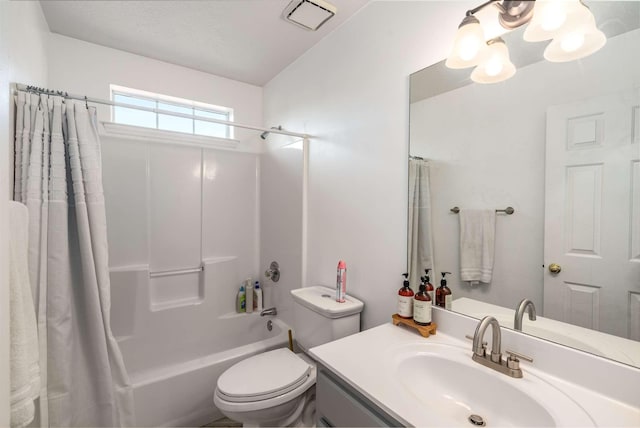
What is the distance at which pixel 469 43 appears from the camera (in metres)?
0.98

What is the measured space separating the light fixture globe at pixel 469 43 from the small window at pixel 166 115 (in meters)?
1.64

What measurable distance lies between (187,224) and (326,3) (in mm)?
1769

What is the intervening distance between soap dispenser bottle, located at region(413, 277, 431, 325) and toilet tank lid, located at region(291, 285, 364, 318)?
0.37 m

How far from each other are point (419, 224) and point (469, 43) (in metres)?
0.71

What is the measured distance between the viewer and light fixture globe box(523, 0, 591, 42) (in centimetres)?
82

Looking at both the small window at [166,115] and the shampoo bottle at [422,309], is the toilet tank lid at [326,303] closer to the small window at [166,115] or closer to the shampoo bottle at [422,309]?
the shampoo bottle at [422,309]

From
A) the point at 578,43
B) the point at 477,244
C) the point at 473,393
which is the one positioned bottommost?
the point at 473,393

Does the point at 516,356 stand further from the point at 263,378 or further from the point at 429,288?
the point at 263,378

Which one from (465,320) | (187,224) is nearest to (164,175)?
(187,224)

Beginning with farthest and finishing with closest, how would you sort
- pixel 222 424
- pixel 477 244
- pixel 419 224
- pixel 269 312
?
pixel 269 312 → pixel 222 424 → pixel 419 224 → pixel 477 244

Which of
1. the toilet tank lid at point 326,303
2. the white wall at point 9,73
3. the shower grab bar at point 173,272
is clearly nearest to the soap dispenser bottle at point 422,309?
the toilet tank lid at point 326,303

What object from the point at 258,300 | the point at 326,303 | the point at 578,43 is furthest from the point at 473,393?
the point at 258,300

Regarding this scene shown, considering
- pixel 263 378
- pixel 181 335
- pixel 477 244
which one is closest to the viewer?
pixel 477 244

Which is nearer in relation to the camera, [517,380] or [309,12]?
[517,380]
